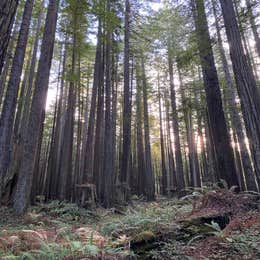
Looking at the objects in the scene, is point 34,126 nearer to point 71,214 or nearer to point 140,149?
point 71,214

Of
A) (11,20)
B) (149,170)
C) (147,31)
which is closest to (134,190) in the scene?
(149,170)

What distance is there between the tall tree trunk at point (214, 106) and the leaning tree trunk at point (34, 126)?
4730 millimetres

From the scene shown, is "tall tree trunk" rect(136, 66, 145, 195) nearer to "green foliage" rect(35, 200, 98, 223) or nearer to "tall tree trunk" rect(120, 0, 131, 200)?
"tall tree trunk" rect(120, 0, 131, 200)

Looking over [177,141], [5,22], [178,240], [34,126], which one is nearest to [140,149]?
[177,141]

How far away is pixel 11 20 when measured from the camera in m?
2.12

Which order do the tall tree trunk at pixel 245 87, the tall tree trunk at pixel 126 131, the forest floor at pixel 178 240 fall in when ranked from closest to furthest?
1. the forest floor at pixel 178 240
2. the tall tree trunk at pixel 245 87
3. the tall tree trunk at pixel 126 131

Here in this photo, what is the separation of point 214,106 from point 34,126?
5.61 m

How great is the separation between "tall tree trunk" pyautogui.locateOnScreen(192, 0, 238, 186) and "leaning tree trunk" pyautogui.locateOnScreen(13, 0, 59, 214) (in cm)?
473

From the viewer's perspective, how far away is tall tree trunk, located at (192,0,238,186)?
666 cm

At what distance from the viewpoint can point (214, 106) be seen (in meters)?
7.23

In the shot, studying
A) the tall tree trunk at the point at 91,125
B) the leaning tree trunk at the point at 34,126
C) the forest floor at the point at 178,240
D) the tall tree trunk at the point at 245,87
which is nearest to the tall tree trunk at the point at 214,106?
the tall tree trunk at the point at 245,87

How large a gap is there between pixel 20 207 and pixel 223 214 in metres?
5.39

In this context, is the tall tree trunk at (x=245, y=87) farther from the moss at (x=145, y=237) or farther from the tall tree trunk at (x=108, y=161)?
the tall tree trunk at (x=108, y=161)

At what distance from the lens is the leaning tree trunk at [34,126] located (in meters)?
6.59
